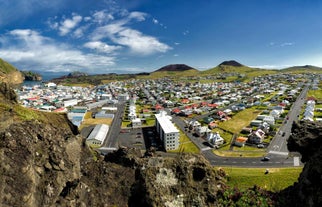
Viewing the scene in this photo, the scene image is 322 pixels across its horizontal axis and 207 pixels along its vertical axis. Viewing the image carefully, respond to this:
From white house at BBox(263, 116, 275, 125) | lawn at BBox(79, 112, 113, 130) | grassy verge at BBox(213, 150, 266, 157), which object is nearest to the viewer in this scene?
grassy verge at BBox(213, 150, 266, 157)

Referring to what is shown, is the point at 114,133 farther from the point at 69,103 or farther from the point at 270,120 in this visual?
the point at 69,103

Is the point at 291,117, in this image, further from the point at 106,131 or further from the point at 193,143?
the point at 106,131

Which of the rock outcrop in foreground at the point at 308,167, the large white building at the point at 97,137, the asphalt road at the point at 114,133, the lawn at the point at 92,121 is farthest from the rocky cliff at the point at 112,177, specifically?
the lawn at the point at 92,121

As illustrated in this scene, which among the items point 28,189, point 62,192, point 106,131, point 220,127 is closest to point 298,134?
point 62,192

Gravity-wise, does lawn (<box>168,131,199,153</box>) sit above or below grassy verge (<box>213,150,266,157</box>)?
below

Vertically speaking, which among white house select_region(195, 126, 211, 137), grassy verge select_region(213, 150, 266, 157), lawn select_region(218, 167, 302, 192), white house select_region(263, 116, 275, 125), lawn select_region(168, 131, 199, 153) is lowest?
lawn select_region(168, 131, 199, 153)

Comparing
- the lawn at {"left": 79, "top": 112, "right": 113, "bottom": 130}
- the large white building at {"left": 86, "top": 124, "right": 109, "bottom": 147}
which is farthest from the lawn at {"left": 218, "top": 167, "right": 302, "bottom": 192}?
the lawn at {"left": 79, "top": 112, "right": 113, "bottom": 130}

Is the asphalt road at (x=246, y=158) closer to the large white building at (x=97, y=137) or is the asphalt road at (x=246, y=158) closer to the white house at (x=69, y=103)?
the large white building at (x=97, y=137)

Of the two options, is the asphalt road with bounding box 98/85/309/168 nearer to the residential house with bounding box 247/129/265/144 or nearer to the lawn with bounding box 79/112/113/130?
the residential house with bounding box 247/129/265/144

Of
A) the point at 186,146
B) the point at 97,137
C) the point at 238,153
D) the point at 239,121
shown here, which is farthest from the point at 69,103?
the point at 238,153
